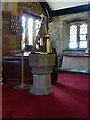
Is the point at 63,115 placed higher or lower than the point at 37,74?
lower

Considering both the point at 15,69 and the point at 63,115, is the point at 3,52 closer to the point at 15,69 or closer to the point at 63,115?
the point at 15,69

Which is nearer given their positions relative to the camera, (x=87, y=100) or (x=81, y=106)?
(x=81, y=106)

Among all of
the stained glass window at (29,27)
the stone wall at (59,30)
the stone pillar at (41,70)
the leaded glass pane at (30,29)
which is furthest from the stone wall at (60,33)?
the stone pillar at (41,70)

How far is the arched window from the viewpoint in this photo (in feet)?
29.9

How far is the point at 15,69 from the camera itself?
4.19 meters

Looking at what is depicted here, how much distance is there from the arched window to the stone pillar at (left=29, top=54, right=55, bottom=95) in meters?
6.37

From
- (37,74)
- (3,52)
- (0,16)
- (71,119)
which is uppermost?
(0,16)

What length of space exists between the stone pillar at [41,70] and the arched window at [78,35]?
6.37m

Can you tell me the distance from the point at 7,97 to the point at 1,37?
2.14 meters

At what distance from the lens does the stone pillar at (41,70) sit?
2990 millimetres

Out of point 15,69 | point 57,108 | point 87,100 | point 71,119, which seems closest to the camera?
point 71,119

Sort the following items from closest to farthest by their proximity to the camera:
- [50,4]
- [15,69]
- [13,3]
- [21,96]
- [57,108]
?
[57,108], [21,96], [15,69], [13,3], [50,4]

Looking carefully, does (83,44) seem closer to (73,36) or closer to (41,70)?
(73,36)

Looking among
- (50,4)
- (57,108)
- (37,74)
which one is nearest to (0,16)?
(37,74)
